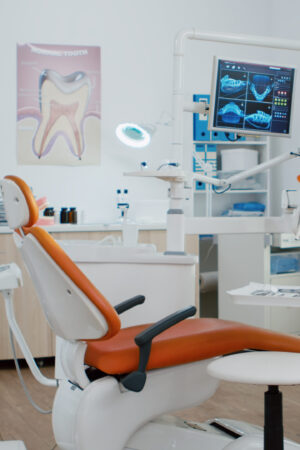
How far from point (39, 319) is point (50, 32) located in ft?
6.76

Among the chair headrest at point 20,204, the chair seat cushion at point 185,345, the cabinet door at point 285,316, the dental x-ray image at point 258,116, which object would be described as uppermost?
the dental x-ray image at point 258,116

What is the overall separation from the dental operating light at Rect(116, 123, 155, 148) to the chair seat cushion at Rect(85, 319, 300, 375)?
1864 mm

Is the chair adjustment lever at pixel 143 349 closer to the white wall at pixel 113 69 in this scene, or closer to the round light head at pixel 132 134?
the round light head at pixel 132 134

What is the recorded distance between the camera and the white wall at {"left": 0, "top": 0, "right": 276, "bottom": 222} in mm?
3863

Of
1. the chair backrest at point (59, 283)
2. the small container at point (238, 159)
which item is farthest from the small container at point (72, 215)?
the chair backrest at point (59, 283)

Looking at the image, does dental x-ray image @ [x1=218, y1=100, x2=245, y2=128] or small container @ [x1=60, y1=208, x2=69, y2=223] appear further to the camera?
small container @ [x1=60, y1=208, x2=69, y2=223]

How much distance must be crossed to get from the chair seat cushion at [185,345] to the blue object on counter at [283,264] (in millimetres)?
1972

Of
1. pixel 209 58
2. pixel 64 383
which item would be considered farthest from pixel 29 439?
pixel 209 58

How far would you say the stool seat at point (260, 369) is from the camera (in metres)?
1.27

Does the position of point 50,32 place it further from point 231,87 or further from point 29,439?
point 29,439

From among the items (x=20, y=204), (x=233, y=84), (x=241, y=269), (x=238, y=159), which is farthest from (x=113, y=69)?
(x=20, y=204)

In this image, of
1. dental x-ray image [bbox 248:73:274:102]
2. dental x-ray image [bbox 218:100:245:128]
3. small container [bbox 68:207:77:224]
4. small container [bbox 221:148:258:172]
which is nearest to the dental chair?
dental x-ray image [bbox 218:100:245:128]

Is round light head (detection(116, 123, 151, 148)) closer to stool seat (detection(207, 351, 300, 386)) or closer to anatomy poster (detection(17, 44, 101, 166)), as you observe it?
anatomy poster (detection(17, 44, 101, 166))

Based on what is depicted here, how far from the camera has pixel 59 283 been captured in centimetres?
148
